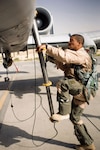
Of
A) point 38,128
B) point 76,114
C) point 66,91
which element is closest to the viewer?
point 66,91

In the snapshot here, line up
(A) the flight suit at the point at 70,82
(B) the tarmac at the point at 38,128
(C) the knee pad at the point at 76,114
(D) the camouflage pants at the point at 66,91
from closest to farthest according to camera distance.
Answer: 1. (A) the flight suit at the point at 70,82
2. (D) the camouflage pants at the point at 66,91
3. (C) the knee pad at the point at 76,114
4. (B) the tarmac at the point at 38,128

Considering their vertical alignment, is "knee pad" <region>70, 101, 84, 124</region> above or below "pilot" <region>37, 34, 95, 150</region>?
below

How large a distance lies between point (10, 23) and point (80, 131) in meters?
2.10

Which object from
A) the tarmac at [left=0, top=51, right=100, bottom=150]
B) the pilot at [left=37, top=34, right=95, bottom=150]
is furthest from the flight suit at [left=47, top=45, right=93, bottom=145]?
the tarmac at [left=0, top=51, right=100, bottom=150]

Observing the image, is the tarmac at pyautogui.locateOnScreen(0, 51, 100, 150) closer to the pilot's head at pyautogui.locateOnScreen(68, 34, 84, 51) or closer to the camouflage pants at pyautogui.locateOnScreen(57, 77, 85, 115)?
the camouflage pants at pyautogui.locateOnScreen(57, 77, 85, 115)

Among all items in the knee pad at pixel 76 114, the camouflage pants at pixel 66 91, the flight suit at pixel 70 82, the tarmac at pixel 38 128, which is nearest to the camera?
the flight suit at pixel 70 82

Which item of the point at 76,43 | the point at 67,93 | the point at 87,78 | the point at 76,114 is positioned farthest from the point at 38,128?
the point at 76,43

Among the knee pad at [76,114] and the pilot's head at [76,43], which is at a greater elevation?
the pilot's head at [76,43]

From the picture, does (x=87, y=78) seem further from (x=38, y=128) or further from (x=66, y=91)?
(x=38, y=128)

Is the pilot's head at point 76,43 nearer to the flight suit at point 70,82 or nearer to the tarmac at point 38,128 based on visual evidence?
the flight suit at point 70,82

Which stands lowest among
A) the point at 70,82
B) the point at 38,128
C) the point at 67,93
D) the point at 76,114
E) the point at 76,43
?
the point at 38,128

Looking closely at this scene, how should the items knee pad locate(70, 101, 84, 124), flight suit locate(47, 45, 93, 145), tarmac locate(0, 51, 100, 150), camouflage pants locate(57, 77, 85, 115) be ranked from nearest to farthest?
flight suit locate(47, 45, 93, 145)
camouflage pants locate(57, 77, 85, 115)
knee pad locate(70, 101, 84, 124)
tarmac locate(0, 51, 100, 150)

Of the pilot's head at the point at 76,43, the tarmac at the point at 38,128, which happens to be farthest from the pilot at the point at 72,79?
the tarmac at the point at 38,128

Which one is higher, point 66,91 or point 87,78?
point 87,78
